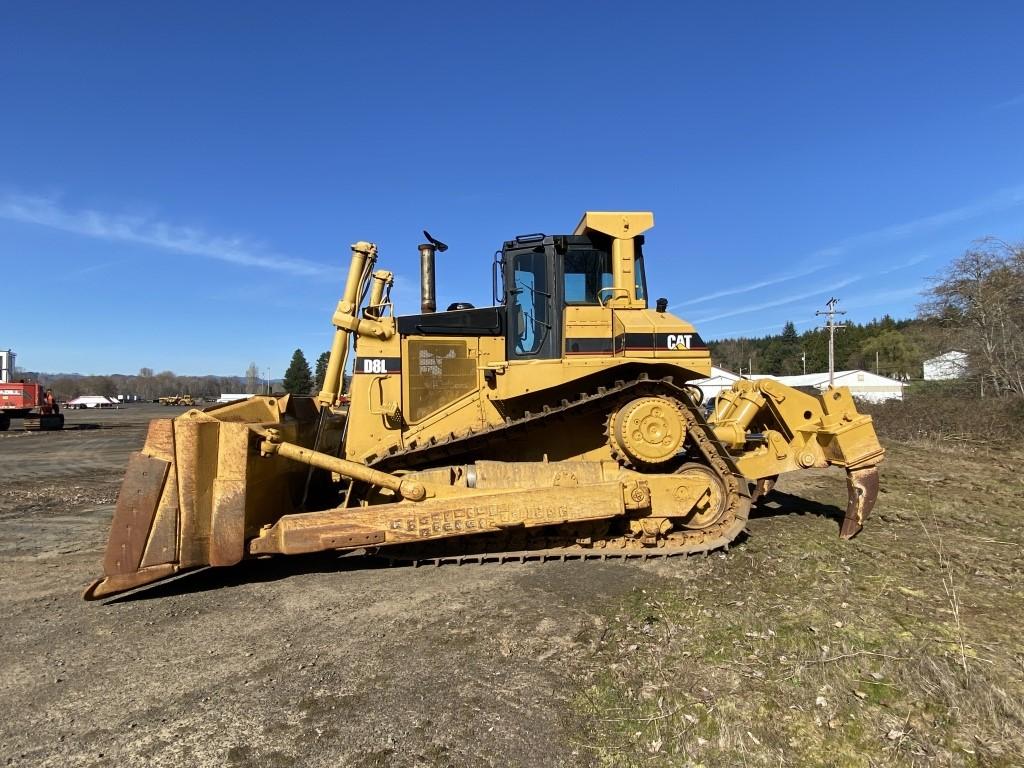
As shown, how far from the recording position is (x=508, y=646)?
4.07m

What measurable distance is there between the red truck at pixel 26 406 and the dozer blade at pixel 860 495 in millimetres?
38471

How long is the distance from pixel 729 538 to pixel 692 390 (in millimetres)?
1629

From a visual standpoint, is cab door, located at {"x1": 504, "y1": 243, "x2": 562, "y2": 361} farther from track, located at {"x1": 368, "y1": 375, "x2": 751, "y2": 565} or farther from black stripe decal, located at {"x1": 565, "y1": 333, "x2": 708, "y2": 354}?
track, located at {"x1": 368, "y1": 375, "x2": 751, "y2": 565}

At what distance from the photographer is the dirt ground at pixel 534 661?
2.94 meters

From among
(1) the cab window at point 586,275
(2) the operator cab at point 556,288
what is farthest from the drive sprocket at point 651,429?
(1) the cab window at point 586,275

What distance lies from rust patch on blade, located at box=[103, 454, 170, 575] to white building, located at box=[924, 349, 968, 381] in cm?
2962

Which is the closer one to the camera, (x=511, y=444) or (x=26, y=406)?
(x=511, y=444)

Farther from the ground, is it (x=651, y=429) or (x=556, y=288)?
(x=556, y=288)

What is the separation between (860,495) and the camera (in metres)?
6.41

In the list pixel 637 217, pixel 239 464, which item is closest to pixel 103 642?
pixel 239 464

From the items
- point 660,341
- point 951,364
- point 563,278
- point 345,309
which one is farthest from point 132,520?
point 951,364

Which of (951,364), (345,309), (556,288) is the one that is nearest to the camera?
(556,288)

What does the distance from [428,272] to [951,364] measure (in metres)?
28.1

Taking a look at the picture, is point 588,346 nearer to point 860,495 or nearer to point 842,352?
point 860,495
